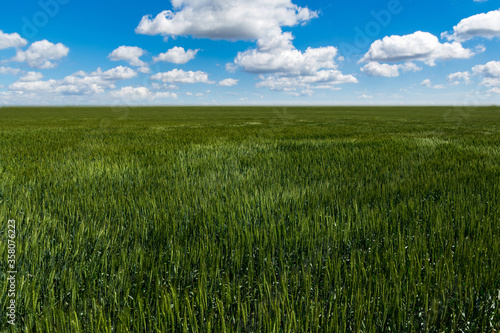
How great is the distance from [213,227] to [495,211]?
3.31 metres

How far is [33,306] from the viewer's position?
1.74 meters

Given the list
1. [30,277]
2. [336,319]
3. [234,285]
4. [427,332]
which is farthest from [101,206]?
[427,332]

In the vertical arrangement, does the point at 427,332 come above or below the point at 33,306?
below

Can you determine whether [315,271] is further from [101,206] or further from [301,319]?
[101,206]

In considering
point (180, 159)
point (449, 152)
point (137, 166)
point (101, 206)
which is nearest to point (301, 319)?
point (101, 206)

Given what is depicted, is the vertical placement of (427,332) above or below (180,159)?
below

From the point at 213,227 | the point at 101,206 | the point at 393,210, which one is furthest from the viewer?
the point at 101,206

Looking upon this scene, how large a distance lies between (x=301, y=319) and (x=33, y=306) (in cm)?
161

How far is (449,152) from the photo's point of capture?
26.1 feet

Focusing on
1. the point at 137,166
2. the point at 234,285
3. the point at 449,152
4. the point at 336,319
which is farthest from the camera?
the point at 449,152

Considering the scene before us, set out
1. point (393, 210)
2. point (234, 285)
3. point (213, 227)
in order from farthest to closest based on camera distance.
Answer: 1. point (393, 210)
2. point (213, 227)
3. point (234, 285)

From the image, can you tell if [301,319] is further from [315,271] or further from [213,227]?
[213,227]

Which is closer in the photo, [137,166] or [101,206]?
[101,206]

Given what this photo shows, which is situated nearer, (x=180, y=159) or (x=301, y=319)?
(x=301, y=319)
